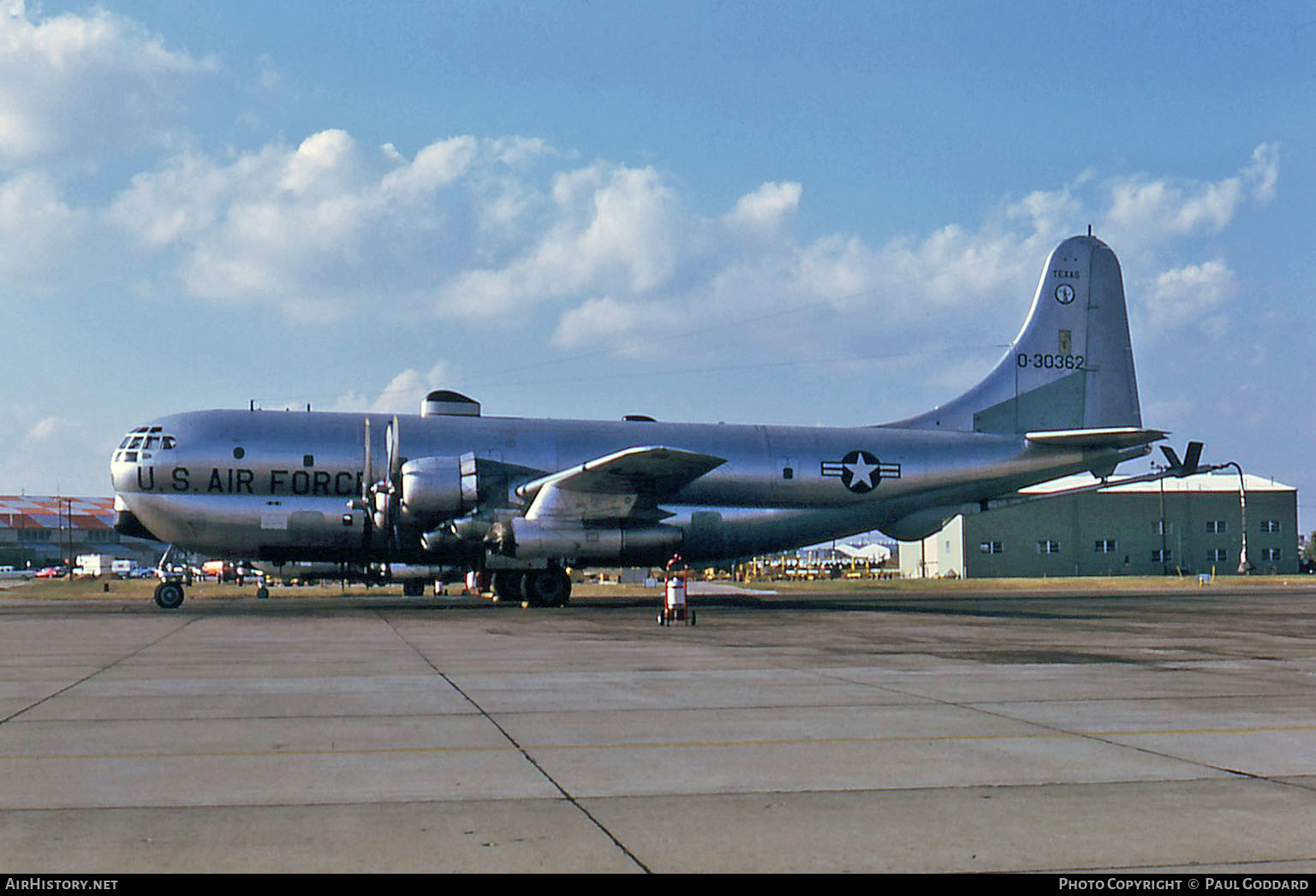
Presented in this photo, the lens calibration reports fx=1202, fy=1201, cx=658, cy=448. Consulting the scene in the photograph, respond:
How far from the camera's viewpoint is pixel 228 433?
108 ft

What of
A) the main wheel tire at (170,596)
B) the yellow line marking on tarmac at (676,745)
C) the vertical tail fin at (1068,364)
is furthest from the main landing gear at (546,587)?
the yellow line marking on tarmac at (676,745)

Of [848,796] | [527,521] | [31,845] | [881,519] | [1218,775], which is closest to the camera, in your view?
[31,845]

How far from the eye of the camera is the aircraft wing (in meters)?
31.3

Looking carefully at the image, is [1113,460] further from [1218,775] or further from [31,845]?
Result: [31,845]

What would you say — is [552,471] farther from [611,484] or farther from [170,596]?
[170,596]

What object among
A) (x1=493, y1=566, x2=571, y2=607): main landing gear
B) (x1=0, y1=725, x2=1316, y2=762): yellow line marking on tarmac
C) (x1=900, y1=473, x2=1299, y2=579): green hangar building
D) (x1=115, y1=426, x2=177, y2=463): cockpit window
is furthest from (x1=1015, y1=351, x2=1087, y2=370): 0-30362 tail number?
(x1=900, y1=473, x2=1299, y2=579): green hangar building

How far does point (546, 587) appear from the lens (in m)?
33.9

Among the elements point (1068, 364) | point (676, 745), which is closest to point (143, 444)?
point (676, 745)

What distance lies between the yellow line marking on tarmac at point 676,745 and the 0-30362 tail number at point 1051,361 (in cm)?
3219

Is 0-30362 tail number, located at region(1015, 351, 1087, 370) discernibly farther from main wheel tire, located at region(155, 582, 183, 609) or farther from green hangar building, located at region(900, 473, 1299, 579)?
green hangar building, located at region(900, 473, 1299, 579)

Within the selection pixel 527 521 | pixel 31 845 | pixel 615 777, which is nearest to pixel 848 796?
pixel 615 777
